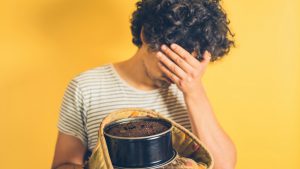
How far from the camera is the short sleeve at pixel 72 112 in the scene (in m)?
0.95

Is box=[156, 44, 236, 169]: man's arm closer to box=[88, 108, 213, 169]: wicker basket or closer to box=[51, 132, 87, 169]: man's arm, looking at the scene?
box=[88, 108, 213, 169]: wicker basket

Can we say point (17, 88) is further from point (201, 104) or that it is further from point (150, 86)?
point (201, 104)

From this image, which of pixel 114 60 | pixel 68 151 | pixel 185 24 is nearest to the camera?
pixel 185 24

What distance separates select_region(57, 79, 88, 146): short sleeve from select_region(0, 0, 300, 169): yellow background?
173 millimetres

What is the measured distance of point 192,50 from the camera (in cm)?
87

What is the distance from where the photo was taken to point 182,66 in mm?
872

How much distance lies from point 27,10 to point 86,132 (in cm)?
39

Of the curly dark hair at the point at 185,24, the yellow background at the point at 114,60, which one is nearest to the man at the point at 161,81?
the curly dark hair at the point at 185,24

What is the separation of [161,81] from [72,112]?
24 cm

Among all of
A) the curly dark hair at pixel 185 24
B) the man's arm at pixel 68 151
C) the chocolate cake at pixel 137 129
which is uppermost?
the curly dark hair at pixel 185 24

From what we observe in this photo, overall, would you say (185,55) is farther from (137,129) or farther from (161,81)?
(137,129)

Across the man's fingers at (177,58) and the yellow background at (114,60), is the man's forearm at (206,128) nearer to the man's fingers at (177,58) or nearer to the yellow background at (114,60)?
the man's fingers at (177,58)

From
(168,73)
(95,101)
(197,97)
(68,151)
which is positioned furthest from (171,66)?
(68,151)

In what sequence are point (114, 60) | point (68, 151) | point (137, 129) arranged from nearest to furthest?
point (137, 129), point (68, 151), point (114, 60)
